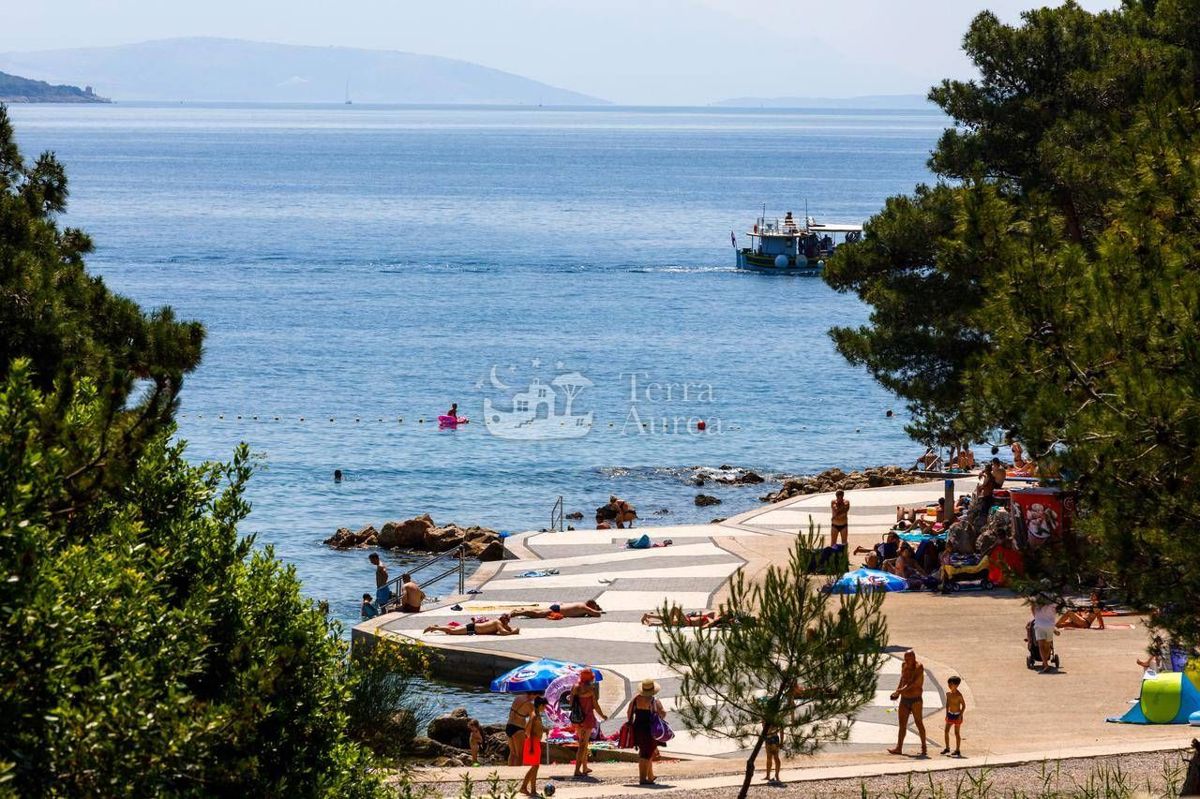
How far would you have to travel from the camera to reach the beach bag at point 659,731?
1503 centimetres

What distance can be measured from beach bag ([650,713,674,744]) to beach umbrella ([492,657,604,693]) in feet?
10.0

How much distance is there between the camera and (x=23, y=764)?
6785 mm

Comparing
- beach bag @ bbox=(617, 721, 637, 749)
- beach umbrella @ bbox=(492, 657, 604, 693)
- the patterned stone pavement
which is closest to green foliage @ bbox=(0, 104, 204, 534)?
beach bag @ bbox=(617, 721, 637, 749)

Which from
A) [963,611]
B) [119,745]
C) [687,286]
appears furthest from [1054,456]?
[687,286]

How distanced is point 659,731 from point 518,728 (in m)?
1.64

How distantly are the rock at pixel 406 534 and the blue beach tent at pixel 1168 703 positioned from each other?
22.0 metres

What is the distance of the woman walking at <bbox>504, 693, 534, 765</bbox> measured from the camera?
1612 centimetres

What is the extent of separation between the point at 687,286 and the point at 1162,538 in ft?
286

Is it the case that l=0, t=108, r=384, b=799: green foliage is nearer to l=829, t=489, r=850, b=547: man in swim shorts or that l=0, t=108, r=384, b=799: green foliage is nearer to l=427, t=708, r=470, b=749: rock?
l=427, t=708, r=470, b=749: rock

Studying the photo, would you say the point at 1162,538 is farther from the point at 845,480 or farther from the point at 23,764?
the point at 845,480

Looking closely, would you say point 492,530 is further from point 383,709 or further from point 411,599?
point 383,709

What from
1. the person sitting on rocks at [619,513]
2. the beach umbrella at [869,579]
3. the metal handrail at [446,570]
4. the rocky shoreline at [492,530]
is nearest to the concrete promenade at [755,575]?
the beach umbrella at [869,579]

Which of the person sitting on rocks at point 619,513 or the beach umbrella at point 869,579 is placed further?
the person sitting on rocks at point 619,513

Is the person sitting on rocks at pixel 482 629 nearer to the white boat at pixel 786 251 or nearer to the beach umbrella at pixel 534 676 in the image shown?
the beach umbrella at pixel 534 676
